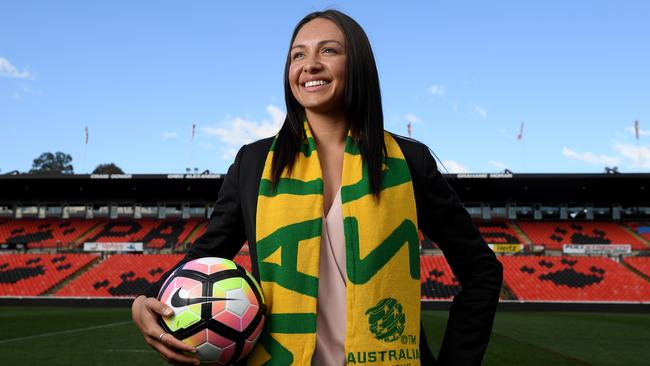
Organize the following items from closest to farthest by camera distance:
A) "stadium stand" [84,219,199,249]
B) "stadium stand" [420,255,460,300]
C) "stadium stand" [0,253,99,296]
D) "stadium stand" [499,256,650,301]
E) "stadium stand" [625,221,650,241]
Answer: "stadium stand" [420,255,460,300]
"stadium stand" [499,256,650,301]
"stadium stand" [0,253,99,296]
"stadium stand" [84,219,199,249]
"stadium stand" [625,221,650,241]

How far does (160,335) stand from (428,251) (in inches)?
1245

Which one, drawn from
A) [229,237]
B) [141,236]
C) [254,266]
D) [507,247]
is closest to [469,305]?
[254,266]

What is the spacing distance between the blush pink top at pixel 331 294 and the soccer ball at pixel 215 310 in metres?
0.16

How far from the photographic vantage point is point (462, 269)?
68.3 inches

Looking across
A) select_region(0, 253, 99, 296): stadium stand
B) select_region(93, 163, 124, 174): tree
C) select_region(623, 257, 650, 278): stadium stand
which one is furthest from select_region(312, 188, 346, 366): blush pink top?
select_region(93, 163, 124, 174): tree

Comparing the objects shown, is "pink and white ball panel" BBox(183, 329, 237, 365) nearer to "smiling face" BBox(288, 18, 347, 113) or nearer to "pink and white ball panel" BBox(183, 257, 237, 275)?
"pink and white ball panel" BBox(183, 257, 237, 275)

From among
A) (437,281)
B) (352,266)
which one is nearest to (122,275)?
(437,281)

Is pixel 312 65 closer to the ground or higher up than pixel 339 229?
higher up

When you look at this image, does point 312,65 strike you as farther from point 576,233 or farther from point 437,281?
point 576,233

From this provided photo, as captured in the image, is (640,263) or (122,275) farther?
(640,263)

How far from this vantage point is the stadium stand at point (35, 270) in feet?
88.4

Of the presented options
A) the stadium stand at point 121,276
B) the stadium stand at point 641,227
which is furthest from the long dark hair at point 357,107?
the stadium stand at point 641,227

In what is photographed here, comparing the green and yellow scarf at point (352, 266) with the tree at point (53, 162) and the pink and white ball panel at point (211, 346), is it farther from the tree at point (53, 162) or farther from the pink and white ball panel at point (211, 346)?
the tree at point (53, 162)

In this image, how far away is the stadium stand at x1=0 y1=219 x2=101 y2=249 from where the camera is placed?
111ft
